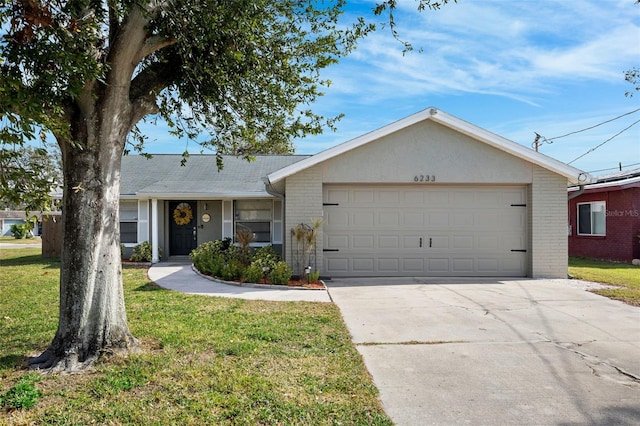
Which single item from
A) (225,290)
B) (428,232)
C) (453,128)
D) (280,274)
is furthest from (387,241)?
(225,290)

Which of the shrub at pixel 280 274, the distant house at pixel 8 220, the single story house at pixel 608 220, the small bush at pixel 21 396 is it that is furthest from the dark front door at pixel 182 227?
the distant house at pixel 8 220

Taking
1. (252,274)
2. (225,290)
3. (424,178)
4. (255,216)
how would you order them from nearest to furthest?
1. (225,290)
2. (252,274)
3. (424,178)
4. (255,216)

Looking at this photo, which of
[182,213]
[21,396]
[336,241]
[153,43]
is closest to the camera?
[21,396]

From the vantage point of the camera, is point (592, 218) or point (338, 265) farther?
point (592, 218)

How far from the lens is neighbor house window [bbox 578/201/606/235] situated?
15781mm

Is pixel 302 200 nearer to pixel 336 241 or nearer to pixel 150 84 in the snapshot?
pixel 336 241

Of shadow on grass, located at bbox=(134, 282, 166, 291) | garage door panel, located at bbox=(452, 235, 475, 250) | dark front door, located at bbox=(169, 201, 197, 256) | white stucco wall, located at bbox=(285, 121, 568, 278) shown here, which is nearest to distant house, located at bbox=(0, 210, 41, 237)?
dark front door, located at bbox=(169, 201, 197, 256)

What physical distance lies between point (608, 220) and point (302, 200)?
38.7ft

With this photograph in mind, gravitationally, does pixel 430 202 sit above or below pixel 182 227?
above

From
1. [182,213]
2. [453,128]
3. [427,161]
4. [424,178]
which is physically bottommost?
[182,213]

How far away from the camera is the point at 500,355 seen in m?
4.88

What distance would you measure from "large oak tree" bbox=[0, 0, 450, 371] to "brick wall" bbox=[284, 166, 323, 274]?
5.06m

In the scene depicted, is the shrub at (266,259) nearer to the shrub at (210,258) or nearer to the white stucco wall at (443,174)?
the white stucco wall at (443,174)

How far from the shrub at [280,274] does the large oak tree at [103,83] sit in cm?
488
